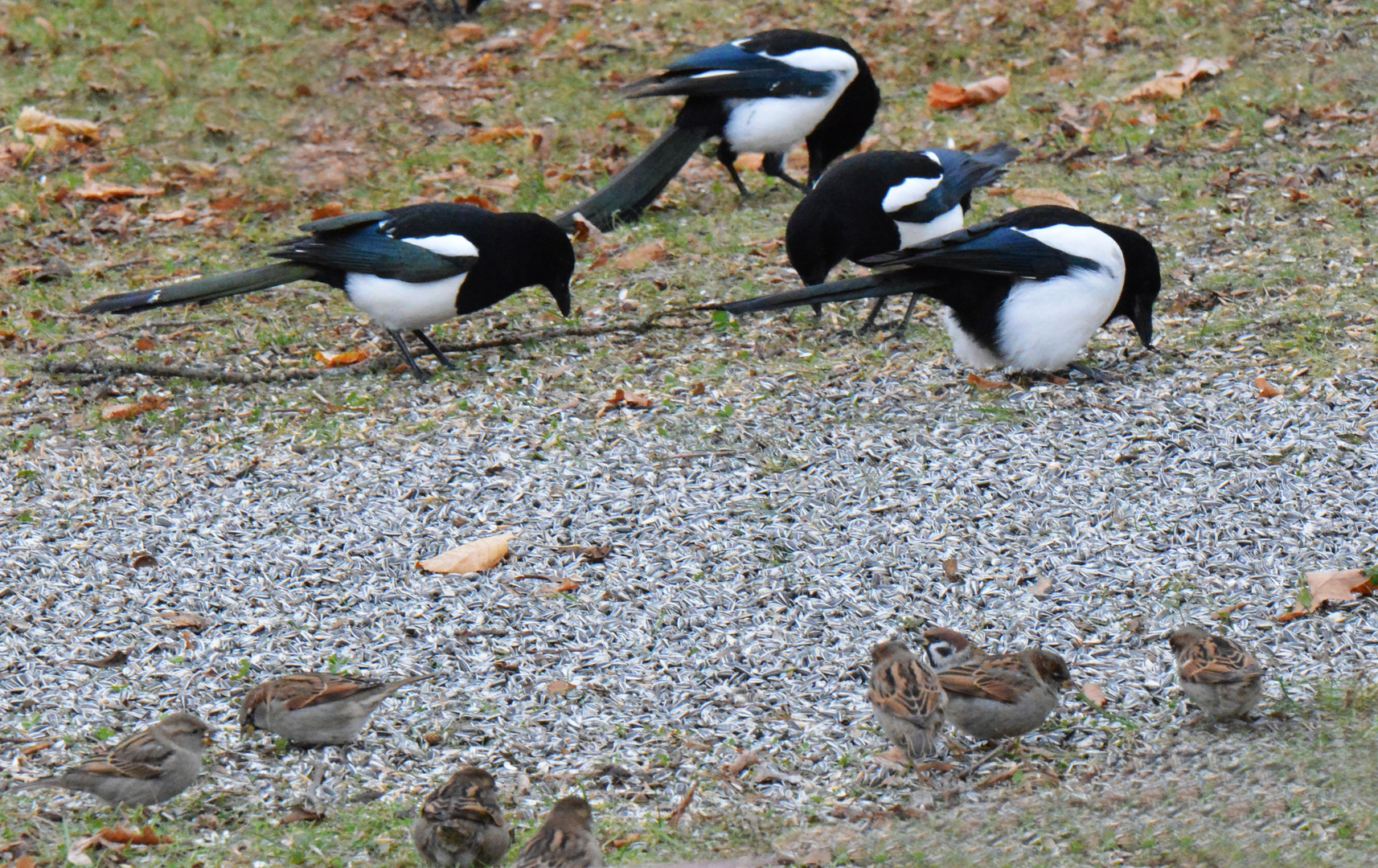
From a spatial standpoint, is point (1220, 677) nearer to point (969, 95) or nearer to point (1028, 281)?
point (1028, 281)

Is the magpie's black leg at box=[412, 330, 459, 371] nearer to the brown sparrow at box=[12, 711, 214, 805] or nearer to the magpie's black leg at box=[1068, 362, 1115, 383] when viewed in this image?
the magpie's black leg at box=[1068, 362, 1115, 383]

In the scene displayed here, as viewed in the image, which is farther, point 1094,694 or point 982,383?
point 982,383

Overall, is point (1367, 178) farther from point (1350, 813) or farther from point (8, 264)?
point (8, 264)

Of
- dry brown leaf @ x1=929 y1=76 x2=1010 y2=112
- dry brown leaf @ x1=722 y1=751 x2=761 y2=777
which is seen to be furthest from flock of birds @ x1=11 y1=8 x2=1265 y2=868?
dry brown leaf @ x1=929 y1=76 x2=1010 y2=112

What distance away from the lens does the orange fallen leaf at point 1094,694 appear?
3.82 metres

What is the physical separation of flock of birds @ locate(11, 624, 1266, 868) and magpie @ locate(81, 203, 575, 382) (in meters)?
2.42

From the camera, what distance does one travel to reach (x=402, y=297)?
5.95m

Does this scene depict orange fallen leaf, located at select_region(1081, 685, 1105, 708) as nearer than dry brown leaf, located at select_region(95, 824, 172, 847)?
No

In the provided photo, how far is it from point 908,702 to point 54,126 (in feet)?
24.8

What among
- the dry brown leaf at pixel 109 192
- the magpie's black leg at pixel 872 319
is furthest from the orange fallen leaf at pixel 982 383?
the dry brown leaf at pixel 109 192

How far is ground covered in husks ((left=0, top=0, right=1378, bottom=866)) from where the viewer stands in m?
3.53

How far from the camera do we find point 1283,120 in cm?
807

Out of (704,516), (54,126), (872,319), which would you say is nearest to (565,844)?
(704,516)

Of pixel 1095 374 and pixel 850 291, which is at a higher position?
pixel 850 291
